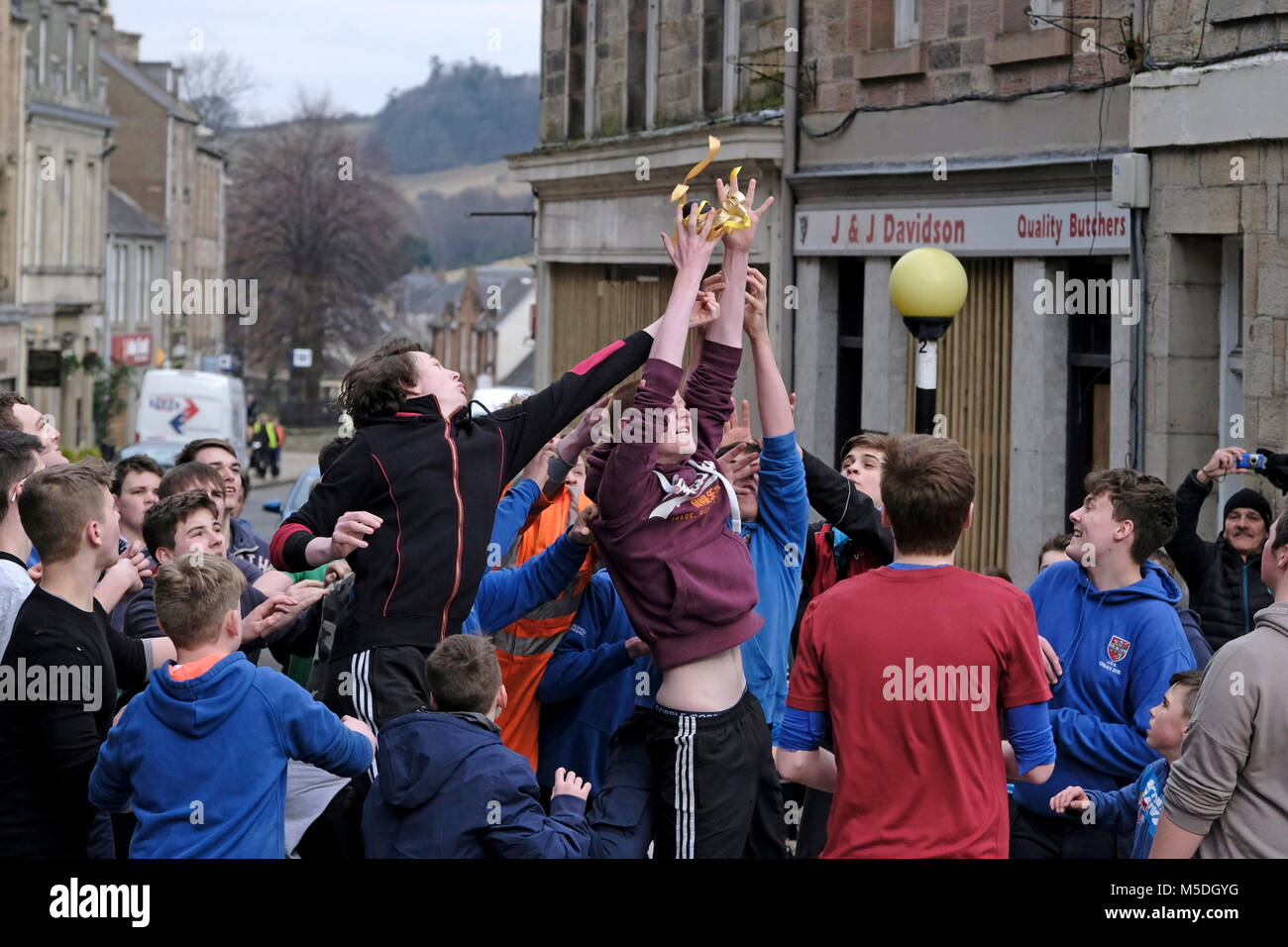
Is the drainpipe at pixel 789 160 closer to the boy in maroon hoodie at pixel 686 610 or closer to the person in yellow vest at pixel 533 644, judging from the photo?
the person in yellow vest at pixel 533 644

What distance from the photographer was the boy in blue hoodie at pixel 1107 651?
218 inches

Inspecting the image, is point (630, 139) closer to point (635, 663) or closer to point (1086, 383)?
point (1086, 383)

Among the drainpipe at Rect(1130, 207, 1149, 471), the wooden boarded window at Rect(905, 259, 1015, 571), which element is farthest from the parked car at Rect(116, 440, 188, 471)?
the drainpipe at Rect(1130, 207, 1149, 471)

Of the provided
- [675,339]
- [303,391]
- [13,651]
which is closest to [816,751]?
[675,339]

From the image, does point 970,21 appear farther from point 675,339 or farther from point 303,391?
point 303,391

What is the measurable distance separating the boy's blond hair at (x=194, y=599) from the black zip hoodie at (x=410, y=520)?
0.92 ft

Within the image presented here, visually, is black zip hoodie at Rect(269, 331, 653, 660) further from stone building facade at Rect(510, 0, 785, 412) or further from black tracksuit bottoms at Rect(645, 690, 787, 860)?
stone building facade at Rect(510, 0, 785, 412)

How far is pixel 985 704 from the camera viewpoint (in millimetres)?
4488

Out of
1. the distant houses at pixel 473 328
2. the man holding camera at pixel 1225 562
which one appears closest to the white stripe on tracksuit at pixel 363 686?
the man holding camera at pixel 1225 562

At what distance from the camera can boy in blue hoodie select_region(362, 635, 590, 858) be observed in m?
4.96

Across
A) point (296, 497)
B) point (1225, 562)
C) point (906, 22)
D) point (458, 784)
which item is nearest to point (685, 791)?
point (458, 784)

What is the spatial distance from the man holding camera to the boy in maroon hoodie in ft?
11.2

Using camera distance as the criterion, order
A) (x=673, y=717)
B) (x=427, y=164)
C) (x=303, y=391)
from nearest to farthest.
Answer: (x=673, y=717) < (x=303, y=391) < (x=427, y=164)
